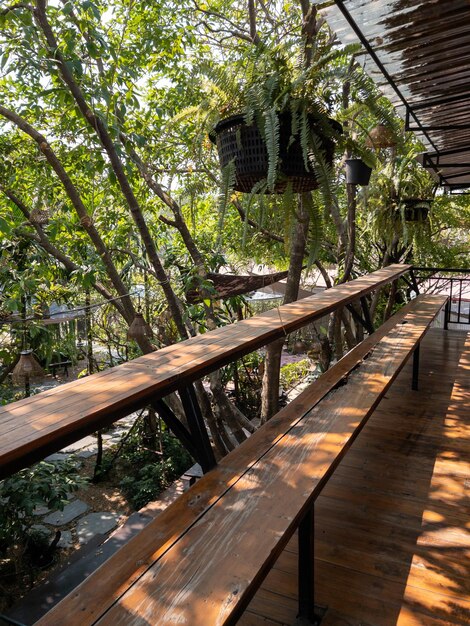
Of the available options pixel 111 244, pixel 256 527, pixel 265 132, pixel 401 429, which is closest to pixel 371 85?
pixel 265 132

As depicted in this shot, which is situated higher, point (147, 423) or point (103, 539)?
point (147, 423)

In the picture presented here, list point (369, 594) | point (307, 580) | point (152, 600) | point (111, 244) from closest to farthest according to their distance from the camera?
point (152, 600)
point (307, 580)
point (369, 594)
point (111, 244)

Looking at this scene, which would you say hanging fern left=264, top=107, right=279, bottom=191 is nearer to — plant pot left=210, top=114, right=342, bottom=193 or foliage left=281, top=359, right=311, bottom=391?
plant pot left=210, top=114, right=342, bottom=193

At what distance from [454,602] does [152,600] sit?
3.20ft

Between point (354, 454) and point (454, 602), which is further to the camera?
point (354, 454)

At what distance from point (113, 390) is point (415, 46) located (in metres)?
1.86

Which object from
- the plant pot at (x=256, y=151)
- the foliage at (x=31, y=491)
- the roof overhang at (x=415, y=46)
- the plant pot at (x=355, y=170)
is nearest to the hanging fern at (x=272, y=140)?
the plant pot at (x=256, y=151)

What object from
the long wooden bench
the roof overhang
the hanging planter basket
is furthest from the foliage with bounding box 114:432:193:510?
the roof overhang

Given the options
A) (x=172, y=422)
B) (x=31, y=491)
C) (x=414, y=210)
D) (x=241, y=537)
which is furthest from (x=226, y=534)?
(x=414, y=210)

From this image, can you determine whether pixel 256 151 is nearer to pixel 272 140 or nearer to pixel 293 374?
pixel 272 140

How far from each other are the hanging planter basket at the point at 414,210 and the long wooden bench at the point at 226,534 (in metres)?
2.89

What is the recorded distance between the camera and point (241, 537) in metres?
1.01

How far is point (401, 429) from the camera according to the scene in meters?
2.52

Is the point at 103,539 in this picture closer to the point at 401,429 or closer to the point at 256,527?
the point at 401,429
